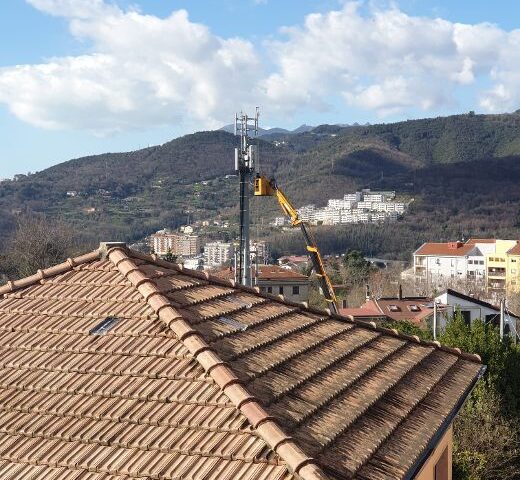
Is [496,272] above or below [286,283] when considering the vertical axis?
below

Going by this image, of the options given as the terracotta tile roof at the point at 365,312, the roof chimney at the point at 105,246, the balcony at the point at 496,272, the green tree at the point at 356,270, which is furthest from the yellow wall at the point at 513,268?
the roof chimney at the point at 105,246

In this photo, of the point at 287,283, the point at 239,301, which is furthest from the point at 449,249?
the point at 239,301

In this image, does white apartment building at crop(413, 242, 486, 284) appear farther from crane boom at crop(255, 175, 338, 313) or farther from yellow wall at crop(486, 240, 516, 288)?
crane boom at crop(255, 175, 338, 313)

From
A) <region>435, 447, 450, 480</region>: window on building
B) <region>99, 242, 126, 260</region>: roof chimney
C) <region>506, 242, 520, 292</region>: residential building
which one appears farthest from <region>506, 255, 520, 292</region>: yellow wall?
<region>99, 242, 126, 260</region>: roof chimney

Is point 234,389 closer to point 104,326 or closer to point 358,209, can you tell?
point 104,326

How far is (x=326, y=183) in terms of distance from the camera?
448 feet

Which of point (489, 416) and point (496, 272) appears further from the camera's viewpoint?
point (496, 272)

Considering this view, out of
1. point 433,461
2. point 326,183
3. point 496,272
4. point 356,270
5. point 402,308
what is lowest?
point 496,272

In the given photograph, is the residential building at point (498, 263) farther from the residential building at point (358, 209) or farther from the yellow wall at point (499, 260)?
the residential building at point (358, 209)

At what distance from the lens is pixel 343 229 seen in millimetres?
98188

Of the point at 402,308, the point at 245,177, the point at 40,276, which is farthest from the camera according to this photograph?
the point at 402,308

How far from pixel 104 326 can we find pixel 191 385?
1.48 meters

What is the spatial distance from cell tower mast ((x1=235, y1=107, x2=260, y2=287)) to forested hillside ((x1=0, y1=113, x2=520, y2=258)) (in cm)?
5427

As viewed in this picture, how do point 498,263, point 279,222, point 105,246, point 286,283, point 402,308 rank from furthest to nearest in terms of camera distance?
point 279,222 < point 498,263 < point 286,283 < point 402,308 < point 105,246
